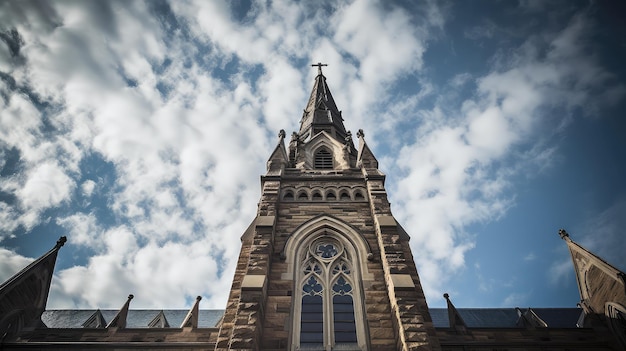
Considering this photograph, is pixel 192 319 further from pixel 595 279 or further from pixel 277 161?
pixel 595 279

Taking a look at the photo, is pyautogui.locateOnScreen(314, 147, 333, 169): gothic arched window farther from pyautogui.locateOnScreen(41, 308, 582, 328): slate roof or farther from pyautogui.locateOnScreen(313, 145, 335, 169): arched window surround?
pyautogui.locateOnScreen(41, 308, 582, 328): slate roof

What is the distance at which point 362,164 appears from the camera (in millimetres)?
16031

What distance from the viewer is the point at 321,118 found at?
82.7ft

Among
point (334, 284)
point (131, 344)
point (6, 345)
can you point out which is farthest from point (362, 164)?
point (6, 345)

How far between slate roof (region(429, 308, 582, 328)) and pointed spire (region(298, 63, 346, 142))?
38.1 ft

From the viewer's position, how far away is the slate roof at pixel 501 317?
17.4 m

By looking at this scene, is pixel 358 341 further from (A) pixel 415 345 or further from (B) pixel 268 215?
(B) pixel 268 215

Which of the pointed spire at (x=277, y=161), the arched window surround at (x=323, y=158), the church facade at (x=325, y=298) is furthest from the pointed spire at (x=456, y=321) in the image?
the arched window surround at (x=323, y=158)

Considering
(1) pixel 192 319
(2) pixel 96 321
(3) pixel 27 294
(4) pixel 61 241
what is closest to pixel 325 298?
(1) pixel 192 319

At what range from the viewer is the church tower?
8812 millimetres

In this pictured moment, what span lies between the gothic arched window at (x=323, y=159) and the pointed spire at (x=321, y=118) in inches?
101

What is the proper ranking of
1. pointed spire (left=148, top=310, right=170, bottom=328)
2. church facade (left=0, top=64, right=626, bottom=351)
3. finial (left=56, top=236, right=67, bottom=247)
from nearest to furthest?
church facade (left=0, top=64, right=626, bottom=351), finial (left=56, top=236, right=67, bottom=247), pointed spire (left=148, top=310, right=170, bottom=328)

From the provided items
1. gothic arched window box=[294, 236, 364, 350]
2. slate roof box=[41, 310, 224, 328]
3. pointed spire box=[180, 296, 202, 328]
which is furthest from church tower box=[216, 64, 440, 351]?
slate roof box=[41, 310, 224, 328]

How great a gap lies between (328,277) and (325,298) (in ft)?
2.37
